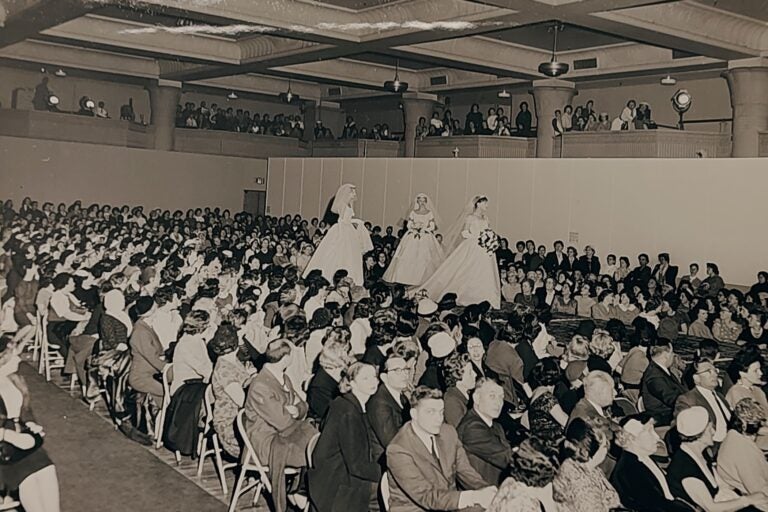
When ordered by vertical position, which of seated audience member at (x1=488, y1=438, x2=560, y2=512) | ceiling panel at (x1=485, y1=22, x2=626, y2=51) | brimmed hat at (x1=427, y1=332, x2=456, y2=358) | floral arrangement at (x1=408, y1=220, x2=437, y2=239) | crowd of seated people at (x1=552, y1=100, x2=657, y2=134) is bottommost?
seated audience member at (x1=488, y1=438, x2=560, y2=512)

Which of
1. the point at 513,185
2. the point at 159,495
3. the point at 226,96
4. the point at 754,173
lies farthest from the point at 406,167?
the point at 159,495

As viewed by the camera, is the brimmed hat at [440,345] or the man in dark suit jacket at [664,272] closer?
the brimmed hat at [440,345]

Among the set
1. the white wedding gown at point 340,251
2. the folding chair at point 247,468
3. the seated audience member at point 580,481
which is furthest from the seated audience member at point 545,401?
the white wedding gown at point 340,251

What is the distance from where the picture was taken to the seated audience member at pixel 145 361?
715 cm

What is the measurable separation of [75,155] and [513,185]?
518 inches

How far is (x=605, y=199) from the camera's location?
56.9 feet

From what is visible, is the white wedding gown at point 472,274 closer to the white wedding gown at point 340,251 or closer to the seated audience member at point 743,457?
the white wedding gown at point 340,251

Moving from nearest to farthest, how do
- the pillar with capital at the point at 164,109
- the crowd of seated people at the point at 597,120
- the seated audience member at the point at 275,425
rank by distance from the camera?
the seated audience member at the point at 275,425 → the crowd of seated people at the point at 597,120 → the pillar with capital at the point at 164,109

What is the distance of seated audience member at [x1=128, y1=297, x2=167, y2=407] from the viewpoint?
281 inches

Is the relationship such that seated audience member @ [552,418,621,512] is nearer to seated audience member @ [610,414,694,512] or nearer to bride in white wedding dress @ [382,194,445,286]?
seated audience member @ [610,414,694,512]

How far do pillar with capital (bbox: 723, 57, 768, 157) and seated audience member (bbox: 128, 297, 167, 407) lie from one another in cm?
1523

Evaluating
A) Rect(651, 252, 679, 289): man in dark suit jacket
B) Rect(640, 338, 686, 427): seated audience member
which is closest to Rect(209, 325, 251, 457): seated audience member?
Rect(640, 338, 686, 427): seated audience member

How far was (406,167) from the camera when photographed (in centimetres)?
2141

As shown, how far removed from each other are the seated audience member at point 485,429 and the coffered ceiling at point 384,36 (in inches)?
358
